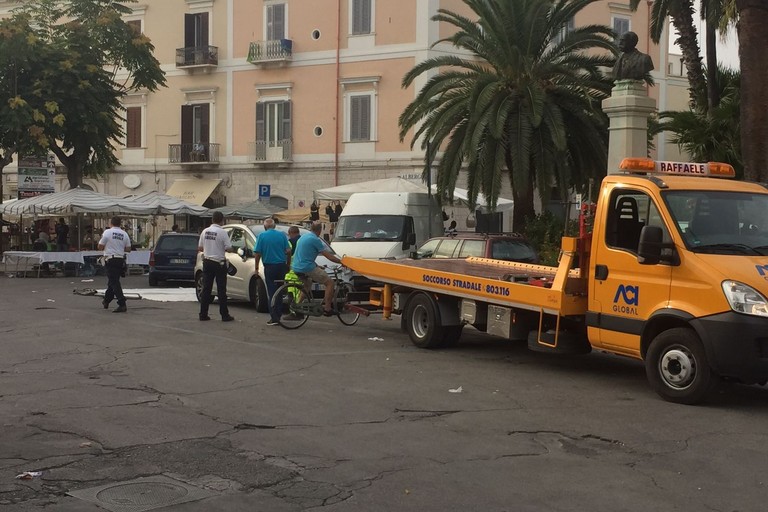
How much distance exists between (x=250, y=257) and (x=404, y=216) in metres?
5.15

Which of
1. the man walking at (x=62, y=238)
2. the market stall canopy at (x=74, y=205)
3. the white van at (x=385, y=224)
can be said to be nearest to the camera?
the white van at (x=385, y=224)

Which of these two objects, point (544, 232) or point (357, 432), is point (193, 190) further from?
point (357, 432)

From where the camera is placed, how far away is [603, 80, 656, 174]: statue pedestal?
54.5 ft

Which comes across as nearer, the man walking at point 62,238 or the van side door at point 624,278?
the van side door at point 624,278

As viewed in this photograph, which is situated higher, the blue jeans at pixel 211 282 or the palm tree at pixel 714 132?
the palm tree at pixel 714 132

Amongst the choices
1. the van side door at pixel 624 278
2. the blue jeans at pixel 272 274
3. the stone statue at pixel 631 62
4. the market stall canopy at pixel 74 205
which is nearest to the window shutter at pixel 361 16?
the market stall canopy at pixel 74 205

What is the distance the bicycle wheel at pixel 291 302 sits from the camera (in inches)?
604

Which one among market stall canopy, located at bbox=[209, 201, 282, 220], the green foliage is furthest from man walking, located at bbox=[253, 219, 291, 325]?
market stall canopy, located at bbox=[209, 201, 282, 220]

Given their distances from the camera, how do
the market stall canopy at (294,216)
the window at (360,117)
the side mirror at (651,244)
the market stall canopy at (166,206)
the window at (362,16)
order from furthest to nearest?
the window at (360,117) < the window at (362,16) < the market stall canopy at (294,216) < the market stall canopy at (166,206) < the side mirror at (651,244)

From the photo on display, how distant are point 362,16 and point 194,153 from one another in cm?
979

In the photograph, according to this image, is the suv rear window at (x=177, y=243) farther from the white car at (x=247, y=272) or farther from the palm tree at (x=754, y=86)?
the palm tree at (x=754, y=86)

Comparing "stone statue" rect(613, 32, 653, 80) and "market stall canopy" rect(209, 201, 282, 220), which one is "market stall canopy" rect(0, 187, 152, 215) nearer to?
"market stall canopy" rect(209, 201, 282, 220)

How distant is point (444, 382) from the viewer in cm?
1058

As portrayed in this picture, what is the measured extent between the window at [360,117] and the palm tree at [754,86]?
23.4m
